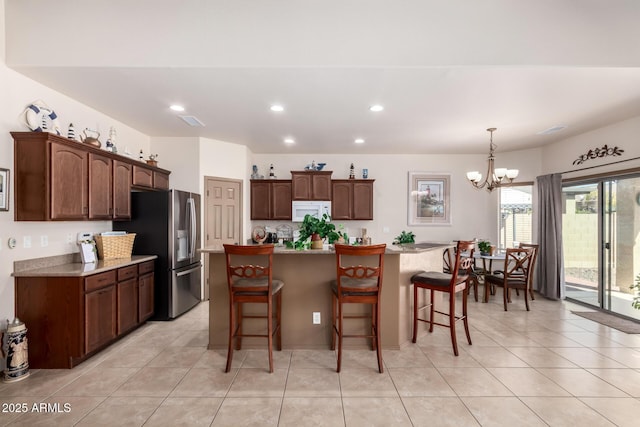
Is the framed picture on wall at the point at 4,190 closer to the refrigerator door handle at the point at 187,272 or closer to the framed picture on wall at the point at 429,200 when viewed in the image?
the refrigerator door handle at the point at 187,272

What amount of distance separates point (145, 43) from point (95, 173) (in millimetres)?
1581

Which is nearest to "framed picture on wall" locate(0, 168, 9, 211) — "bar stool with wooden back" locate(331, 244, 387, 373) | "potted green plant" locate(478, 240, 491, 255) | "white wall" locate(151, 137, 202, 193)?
Answer: "white wall" locate(151, 137, 202, 193)

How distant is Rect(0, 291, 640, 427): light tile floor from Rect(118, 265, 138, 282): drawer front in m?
0.73

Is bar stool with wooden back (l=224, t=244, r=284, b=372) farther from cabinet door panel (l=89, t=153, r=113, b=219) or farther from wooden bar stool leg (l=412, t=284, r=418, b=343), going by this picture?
cabinet door panel (l=89, t=153, r=113, b=219)

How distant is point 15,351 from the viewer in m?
2.60

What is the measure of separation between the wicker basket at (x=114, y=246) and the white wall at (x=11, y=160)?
25 centimetres

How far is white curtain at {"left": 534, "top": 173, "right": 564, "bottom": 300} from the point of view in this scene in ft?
17.1

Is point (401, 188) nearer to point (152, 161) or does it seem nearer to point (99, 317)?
point (152, 161)

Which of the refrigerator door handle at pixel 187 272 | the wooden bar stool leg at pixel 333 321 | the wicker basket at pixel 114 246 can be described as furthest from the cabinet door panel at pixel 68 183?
the wooden bar stool leg at pixel 333 321

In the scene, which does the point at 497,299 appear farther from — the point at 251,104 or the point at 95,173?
the point at 95,173

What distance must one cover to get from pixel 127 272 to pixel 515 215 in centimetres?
674

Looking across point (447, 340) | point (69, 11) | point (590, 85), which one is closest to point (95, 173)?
point (69, 11)

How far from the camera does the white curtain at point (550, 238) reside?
5.20 meters

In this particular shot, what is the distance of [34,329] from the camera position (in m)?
2.80
